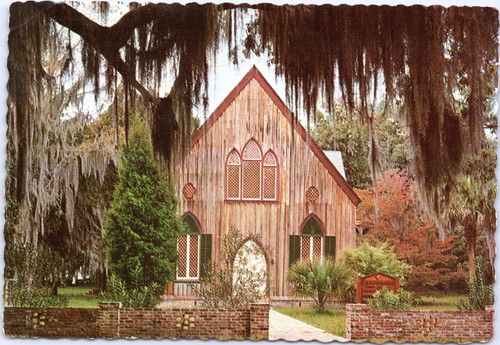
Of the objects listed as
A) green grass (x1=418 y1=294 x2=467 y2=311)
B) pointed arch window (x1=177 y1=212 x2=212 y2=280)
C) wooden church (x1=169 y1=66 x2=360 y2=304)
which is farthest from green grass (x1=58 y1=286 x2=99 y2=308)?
green grass (x1=418 y1=294 x2=467 y2=311)

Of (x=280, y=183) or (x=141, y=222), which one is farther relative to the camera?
(x=280, y=183)

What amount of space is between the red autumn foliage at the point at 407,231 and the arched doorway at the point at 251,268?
1037 mm

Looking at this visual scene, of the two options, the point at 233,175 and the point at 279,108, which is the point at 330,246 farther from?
the point at 279,108

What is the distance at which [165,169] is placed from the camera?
22.5 ft

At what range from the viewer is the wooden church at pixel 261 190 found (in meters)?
6.87

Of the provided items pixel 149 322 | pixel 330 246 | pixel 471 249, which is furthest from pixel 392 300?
pixel 149 322

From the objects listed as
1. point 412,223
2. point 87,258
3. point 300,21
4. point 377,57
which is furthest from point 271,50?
point 87,258

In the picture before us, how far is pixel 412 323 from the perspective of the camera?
6727 millimetres

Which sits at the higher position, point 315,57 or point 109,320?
point 315,57

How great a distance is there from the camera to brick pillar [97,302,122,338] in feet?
22.1

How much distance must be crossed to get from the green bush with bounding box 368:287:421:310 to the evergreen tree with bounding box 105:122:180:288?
2030 millimetres

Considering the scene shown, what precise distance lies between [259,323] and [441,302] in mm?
1811

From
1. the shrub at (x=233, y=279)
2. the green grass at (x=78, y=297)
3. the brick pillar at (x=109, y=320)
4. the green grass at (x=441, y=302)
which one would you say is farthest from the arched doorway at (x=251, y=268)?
the green grass at (x=441, y=302)

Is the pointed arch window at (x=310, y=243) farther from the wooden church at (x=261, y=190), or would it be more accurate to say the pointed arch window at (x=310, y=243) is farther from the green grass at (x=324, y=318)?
the green grass at (x=324, y=318)
